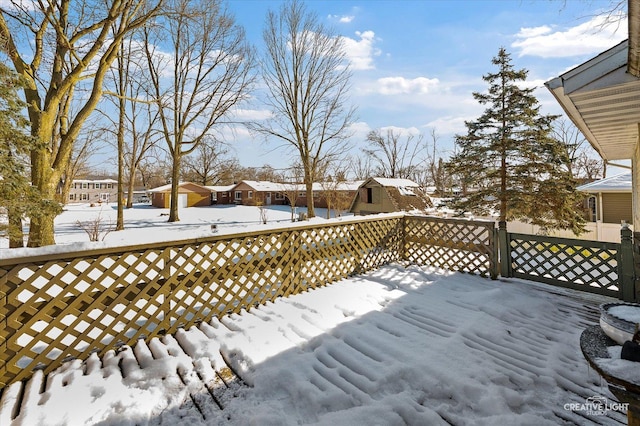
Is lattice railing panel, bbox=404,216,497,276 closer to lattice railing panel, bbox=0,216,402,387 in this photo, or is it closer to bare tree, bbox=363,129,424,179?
lattice railing panel, bbox=0,216,402,387

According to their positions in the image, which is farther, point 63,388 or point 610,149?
point 610,149

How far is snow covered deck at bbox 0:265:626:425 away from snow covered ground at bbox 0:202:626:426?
0.01 metres

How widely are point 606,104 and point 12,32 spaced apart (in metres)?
12.7

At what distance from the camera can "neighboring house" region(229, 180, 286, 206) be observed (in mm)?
33625

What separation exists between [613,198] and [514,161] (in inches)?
329

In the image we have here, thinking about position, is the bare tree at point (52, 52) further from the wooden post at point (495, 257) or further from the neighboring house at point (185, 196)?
the neighboring house at point (185, 196)

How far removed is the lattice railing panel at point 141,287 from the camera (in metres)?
2.57

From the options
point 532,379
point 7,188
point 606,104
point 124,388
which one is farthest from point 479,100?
point 7,188

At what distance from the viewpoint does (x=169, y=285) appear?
3354 millimetres

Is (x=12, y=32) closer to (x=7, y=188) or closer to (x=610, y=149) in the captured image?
(x=7, y=188)

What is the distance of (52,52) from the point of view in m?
8.47

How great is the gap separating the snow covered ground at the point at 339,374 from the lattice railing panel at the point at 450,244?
5.58 feet

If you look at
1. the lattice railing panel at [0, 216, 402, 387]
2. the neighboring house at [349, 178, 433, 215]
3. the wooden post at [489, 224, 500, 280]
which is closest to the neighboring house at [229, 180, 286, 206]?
the neighboring house at [349, 178, 433, 215]

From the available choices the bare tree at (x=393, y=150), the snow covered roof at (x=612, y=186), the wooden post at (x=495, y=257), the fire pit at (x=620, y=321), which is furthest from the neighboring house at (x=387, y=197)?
the fire pit at (x=620, y=321)
